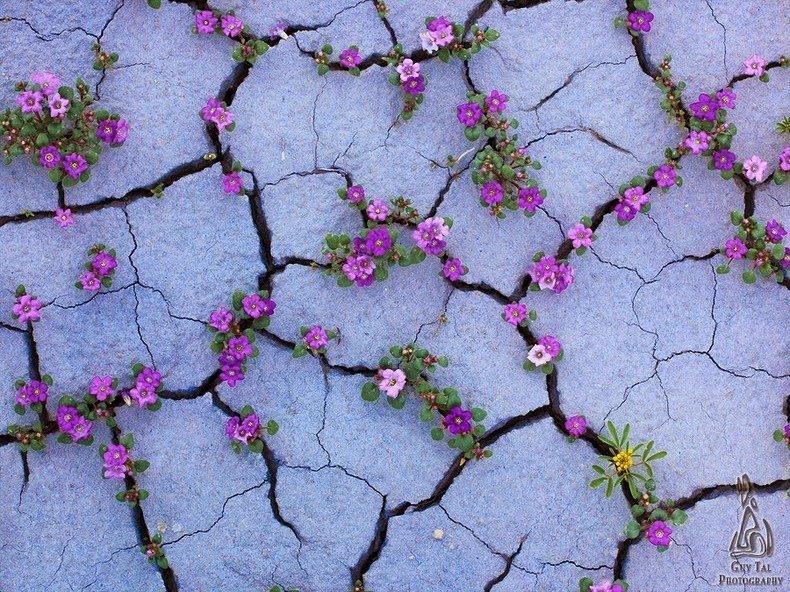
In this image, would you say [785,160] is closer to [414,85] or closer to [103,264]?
[414,85]

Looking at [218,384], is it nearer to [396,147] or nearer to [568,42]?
[396,147]

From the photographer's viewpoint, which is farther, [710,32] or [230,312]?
[710,32]

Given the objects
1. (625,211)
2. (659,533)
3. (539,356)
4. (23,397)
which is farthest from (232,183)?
(659,533)

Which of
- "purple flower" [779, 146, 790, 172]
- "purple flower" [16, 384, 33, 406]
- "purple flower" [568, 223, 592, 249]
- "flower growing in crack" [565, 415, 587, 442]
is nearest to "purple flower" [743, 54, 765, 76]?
"purple flower" [779, 146, 790, 172]

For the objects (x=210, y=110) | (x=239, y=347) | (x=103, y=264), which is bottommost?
(x=239, y=347)

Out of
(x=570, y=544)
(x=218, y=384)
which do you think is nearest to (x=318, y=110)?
(x=218, y=384)

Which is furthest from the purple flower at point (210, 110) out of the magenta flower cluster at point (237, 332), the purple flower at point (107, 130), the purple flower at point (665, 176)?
the purple flower at point (665, 176)

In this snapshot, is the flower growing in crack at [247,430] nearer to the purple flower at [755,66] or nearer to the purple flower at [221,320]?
the purple flower at [221,320]
